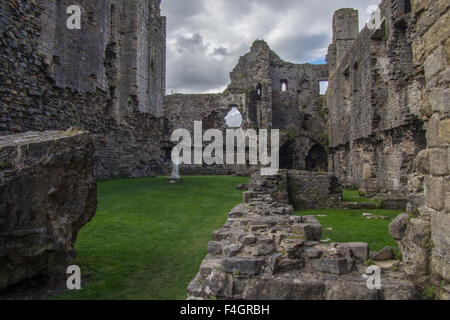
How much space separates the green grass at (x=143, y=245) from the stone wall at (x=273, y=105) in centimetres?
1468

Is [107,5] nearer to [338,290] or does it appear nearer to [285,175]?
[285,175]

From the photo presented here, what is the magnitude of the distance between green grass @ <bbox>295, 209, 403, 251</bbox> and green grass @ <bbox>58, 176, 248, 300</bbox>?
247 centimetres

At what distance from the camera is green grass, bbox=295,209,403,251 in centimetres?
617

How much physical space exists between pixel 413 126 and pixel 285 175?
4.53m

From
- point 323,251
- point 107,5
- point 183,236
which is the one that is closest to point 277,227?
point 323,251

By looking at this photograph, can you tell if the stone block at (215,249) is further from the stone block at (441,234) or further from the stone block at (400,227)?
the stone block at (441,234)

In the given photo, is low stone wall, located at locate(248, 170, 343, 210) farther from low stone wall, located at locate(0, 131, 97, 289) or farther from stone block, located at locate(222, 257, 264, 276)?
stone block, located at locate(222, 257, 264, 276)

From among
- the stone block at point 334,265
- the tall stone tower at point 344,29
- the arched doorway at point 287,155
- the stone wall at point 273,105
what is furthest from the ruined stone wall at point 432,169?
the arched doorway at point 287,155

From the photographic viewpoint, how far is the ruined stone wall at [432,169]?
106 inches

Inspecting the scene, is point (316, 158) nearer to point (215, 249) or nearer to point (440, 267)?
point (215, 249)

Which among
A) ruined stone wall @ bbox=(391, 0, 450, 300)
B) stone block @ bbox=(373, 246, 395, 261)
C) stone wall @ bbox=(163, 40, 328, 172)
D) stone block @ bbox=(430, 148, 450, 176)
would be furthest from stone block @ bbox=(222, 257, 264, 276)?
stone wall @ bbox=(163, 40, 328, 172)

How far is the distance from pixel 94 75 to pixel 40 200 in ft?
39.5

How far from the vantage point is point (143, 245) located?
5.63 metres

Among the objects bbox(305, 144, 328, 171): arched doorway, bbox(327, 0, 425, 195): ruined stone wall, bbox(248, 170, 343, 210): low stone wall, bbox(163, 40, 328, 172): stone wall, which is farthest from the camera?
bbox(305, 144, 328, 171): arched doorway
